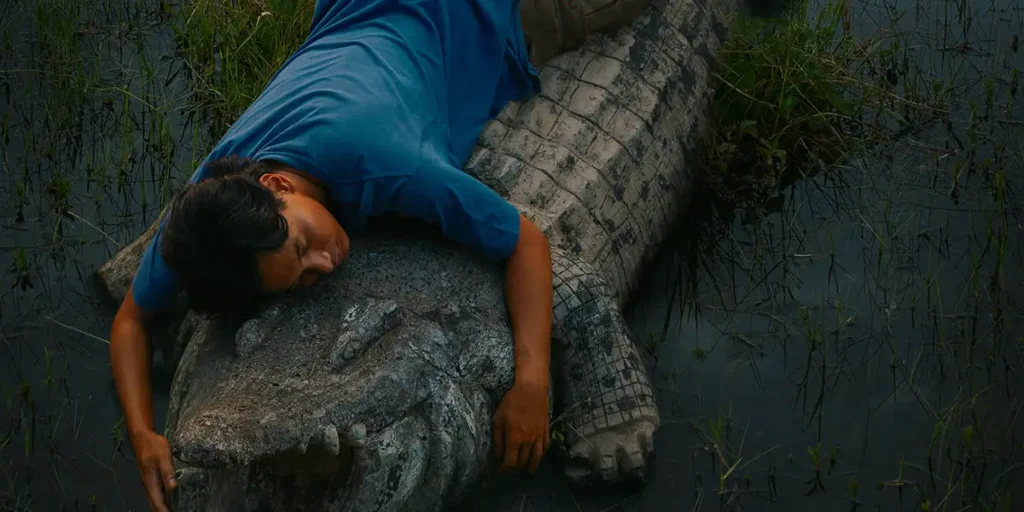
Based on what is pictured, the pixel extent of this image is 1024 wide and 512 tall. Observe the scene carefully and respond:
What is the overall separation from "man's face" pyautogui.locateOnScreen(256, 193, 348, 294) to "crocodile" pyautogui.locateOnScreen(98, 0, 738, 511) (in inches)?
2.9

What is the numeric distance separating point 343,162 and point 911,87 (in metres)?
2.66

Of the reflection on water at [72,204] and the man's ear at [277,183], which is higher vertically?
the man's ear at [277,183]

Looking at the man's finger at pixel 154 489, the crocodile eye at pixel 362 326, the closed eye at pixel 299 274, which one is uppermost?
the closed eye at pixel 299 274

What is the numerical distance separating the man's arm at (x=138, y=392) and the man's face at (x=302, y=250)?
0.52 meters

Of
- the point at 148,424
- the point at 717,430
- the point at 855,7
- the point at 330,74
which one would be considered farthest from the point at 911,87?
the point at 148,424

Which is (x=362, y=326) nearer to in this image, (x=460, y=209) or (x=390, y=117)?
(x=460, y=209)

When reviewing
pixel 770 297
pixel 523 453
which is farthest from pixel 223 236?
pixel 770 297

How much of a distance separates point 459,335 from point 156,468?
2.56 ft

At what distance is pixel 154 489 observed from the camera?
3.17 m

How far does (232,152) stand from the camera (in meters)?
3.44

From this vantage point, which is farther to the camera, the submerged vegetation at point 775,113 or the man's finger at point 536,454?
the submerged vegetation at point 775,113

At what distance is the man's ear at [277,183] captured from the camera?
3.10 meters

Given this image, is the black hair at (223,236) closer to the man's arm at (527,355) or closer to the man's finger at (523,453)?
the man's arm at (527,355)

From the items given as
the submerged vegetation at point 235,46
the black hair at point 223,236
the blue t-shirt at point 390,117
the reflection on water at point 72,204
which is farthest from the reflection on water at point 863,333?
the submerged vegetation at point 235,46
